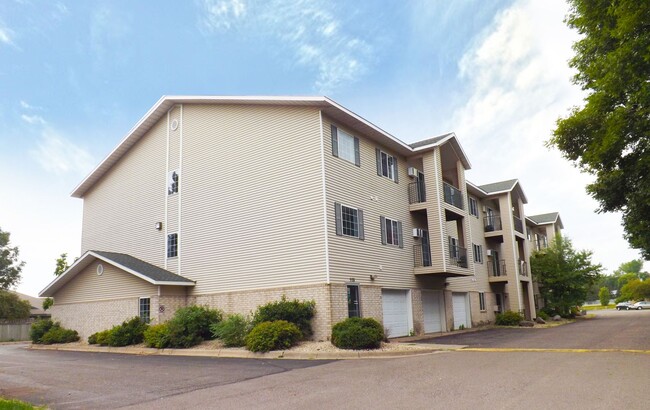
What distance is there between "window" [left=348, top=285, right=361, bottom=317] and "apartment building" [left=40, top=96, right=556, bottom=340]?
0.05 m

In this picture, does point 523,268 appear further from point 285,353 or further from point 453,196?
point 285,353

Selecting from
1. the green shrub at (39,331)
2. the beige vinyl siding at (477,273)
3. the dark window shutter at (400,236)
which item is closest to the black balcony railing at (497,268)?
the beige vinyl siding at (477,273)

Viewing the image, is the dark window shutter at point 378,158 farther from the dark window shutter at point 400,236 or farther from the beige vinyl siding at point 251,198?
the beige vinyl siding at point 251,198

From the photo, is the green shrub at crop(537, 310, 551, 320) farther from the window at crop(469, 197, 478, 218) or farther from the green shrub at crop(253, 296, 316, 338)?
the green shrub at crop(253, 296, 316, 338)

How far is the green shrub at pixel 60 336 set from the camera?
2341cm

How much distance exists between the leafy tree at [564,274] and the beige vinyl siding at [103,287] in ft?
102

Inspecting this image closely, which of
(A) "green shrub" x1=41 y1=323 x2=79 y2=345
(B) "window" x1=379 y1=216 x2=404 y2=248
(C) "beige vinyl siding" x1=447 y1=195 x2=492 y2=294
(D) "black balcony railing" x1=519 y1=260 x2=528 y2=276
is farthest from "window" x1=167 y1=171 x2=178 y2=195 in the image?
(D) "black balcony railing" x1=519 y1=260 x2=528 y2=276

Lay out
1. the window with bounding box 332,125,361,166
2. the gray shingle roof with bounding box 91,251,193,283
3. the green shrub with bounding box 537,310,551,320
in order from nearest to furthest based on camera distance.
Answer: the window with bounding box 332,125,361,166 < the gray shingle roof with bounding box 91,251,193,283 < the green shrub with bounding box 537,310,551,320

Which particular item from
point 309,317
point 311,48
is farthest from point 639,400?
point 311,48

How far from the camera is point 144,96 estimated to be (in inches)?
1010

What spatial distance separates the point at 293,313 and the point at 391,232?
699 cm

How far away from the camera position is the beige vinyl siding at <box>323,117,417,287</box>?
18.7 metres

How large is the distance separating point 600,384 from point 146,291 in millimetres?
17506

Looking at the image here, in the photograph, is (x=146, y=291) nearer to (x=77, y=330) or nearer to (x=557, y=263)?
(x=77, y=330)
